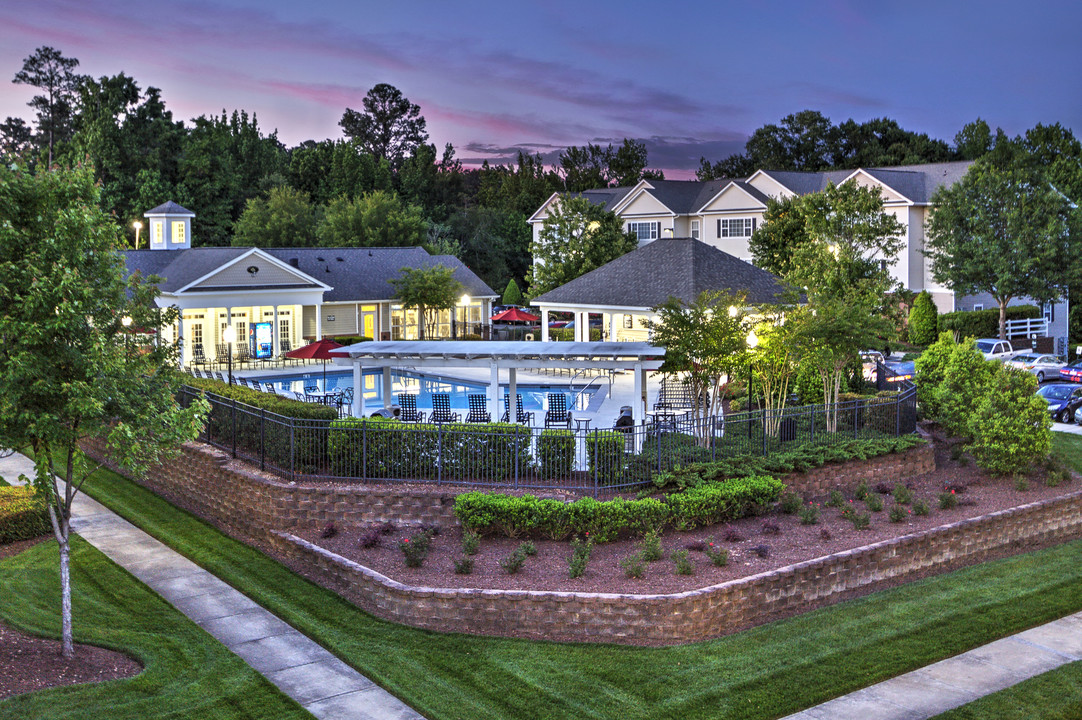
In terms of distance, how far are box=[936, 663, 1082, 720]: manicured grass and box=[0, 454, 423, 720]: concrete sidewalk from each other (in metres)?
6.71

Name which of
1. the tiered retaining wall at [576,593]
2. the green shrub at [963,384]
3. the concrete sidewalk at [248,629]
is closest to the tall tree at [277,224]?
the tiered retaining wall at [576,593]

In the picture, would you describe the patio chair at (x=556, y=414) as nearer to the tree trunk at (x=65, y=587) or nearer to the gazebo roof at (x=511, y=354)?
the gazebo roof at (x=511, y=354)

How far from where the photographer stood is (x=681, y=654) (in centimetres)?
1370

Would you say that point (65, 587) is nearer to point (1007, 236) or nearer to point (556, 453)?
point (556, 453)

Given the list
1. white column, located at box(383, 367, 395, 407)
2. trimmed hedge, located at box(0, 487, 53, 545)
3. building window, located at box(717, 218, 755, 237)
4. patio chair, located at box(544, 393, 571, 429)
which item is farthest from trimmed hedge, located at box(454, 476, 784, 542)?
building window, located at box(717, 218, 755, 237)

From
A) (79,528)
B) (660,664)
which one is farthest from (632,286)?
(660,664)

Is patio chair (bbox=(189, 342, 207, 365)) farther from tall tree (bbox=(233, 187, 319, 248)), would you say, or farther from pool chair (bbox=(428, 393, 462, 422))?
tall tree (bbox=(233, 187, 319, 248))

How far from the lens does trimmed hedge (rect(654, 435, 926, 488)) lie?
1883 centimetres

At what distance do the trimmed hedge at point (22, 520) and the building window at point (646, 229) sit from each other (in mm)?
49472

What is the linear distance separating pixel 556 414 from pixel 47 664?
14277 mm

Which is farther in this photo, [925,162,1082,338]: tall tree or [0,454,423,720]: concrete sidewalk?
[925,162,1082,338]: tall tree

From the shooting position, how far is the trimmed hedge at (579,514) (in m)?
17.3

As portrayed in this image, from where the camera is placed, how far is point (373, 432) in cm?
1933

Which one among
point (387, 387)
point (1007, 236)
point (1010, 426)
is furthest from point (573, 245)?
point (1010, 426)
